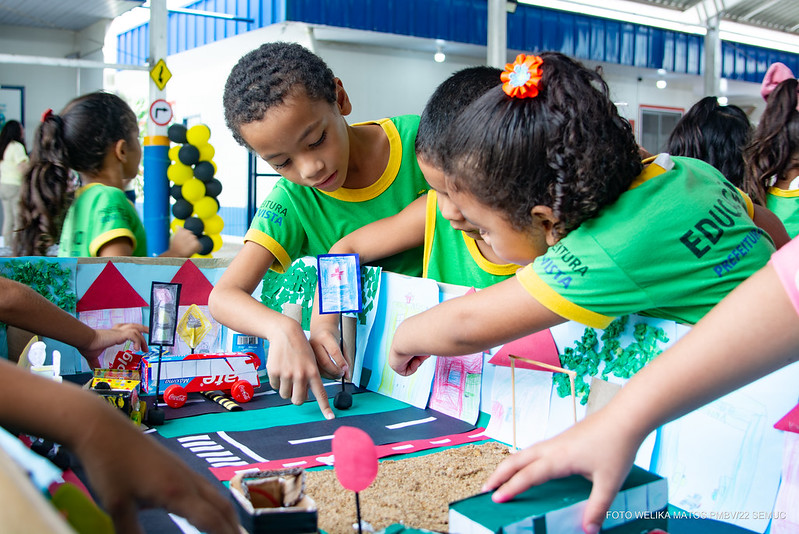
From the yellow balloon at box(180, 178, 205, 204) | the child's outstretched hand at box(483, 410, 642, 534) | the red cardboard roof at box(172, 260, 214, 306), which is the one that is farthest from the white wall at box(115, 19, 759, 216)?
the child's outstretched hand at box(483, 410, 642, 534)

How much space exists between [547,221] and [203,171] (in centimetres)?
437

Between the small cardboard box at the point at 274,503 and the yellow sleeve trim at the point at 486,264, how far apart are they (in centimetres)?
60

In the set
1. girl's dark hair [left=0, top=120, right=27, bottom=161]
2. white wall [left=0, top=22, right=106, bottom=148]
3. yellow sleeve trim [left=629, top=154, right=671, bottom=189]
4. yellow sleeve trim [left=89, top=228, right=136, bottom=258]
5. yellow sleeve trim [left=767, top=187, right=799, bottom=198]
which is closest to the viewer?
yellow sleeve trim [left=629, top=154, right=671, bottom=189]

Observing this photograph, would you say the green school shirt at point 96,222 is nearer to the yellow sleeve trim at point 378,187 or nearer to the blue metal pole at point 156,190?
the yellow sleeve trim at point 378,187

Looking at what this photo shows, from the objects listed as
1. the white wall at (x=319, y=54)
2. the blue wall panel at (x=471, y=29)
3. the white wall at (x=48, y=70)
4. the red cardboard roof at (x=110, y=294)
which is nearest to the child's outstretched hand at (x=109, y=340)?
the red cardboard roof at (x=110, y=294)

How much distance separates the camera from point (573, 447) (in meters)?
0.55

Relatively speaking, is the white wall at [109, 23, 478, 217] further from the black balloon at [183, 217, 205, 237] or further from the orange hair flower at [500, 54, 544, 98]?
the orange hair flower at [500, 54, 544, 98]

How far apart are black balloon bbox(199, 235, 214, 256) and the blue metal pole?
506mm

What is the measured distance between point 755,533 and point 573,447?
314mm

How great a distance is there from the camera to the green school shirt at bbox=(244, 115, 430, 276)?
1.43 metres

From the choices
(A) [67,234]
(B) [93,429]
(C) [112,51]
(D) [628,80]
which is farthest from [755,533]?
(C) [112,51]

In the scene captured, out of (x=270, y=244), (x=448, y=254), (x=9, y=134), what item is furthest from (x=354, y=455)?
(x=9, y=134)

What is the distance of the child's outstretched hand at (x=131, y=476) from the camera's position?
403mm

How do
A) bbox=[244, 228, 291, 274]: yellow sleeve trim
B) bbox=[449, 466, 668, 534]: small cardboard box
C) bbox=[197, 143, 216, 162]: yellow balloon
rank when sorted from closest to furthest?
bbox=[449, 466, 668, 534]: small cardboard box < bbox=[244, 228, 291, 274]: yellow sleeve trim < bbox=[197, 143, 216, 162]: yellow balloon
